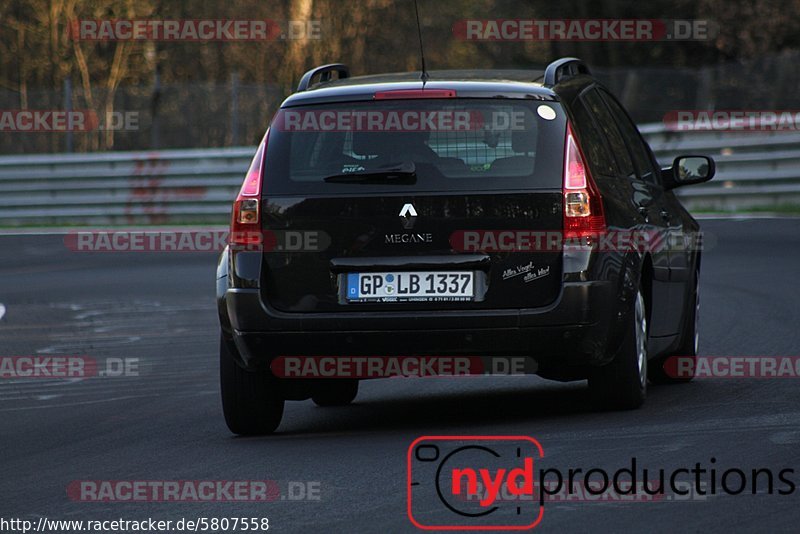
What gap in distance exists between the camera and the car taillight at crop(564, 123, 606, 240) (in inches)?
317

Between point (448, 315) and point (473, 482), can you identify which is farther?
point (448, 315)

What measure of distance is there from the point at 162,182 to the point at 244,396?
21471 mm

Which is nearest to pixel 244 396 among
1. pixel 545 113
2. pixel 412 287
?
pixel 412 287

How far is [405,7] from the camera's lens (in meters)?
47.2

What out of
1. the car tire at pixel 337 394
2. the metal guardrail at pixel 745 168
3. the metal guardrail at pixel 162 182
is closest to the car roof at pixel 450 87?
the car tire at pixel 337 394

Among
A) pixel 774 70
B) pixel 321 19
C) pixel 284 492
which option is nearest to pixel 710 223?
pixel 774 70

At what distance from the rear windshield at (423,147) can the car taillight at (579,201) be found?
6cm

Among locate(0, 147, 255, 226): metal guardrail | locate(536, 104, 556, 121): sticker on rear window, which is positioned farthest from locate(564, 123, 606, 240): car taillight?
locate(0, 147, 255, 226): metal guardrail

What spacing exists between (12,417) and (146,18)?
36.1m

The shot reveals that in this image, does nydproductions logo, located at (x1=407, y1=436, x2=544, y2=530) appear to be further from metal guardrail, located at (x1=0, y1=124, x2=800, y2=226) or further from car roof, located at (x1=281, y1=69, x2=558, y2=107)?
metal guardrail, located at (x1=0, y1=124, x2=800, y2=226)

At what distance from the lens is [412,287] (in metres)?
8.01

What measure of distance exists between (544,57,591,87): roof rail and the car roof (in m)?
0.06

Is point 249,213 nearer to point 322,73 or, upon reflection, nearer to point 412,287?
point 412,287

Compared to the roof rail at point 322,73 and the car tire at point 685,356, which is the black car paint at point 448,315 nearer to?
the roof rail at point 322,73
